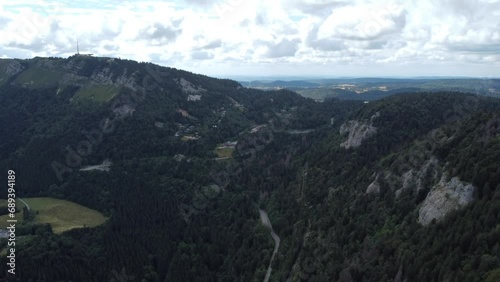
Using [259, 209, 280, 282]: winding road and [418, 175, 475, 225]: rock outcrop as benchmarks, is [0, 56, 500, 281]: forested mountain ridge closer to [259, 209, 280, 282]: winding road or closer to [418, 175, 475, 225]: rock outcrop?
[418, 175, 475, 225]: rock outcrop

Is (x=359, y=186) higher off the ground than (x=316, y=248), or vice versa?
Result: (x=359, y=186)

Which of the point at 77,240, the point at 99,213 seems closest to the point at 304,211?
the point at 77,240

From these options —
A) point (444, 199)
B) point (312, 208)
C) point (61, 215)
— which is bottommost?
point (61, 215)

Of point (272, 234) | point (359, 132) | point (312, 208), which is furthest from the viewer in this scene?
point (359, 132)

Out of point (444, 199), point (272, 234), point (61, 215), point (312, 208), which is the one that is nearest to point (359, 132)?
point (312, 208)

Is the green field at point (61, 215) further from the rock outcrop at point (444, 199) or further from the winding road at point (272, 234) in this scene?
the rock outcrop at point (444, 199)

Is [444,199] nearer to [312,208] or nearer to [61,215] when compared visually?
[312,208]

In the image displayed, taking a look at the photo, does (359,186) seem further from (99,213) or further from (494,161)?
(99,213)

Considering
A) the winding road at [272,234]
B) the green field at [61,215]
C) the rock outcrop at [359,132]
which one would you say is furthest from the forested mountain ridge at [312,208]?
the green field at [61,215]
